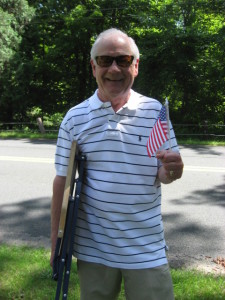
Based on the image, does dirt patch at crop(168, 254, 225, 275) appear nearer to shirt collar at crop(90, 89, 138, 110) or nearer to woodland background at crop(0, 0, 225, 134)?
shirt collar at crop(90, 89, 138, 110)

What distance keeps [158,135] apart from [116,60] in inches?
18.3

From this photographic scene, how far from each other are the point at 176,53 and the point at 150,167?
49.5 feet

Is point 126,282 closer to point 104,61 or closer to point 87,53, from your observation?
point 104,61

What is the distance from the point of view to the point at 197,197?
623 cm

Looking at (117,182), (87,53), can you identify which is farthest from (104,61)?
(87,53)

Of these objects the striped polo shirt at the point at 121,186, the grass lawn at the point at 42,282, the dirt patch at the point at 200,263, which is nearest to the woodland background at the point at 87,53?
the dirt patch at the point at 200,263

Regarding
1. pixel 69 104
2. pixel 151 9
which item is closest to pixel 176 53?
pixel 151 9

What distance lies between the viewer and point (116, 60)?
5.96 feet

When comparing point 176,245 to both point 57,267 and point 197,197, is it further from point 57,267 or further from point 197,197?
point 57,267

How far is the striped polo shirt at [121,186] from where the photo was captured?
175 centimetres

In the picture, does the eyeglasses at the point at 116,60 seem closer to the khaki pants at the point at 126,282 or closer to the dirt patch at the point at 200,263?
the khaki pants at the point at 126,282

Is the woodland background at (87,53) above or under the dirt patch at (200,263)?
above

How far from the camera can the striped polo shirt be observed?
175 cm

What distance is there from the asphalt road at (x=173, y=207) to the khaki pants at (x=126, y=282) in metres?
2.07
